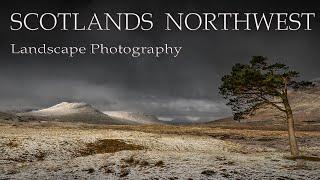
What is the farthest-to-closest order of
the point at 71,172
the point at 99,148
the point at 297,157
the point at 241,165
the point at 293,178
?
the point at 99,148 → the point at 297,157 → the point at 241,165 → the point at 71,172 → the point at 293,178

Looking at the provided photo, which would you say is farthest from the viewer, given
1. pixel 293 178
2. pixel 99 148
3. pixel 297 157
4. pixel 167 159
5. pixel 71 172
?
pixel 99 148

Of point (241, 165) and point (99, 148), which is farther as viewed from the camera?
point (99, 148)

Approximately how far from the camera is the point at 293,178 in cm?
3288

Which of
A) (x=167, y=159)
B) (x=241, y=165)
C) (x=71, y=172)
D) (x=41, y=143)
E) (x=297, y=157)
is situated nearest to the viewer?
(x=71, y=172)

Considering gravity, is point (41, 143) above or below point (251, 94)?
below

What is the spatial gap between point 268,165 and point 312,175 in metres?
5.51

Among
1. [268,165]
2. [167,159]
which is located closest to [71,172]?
[167,159]

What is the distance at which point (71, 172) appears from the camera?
35406 millimetres

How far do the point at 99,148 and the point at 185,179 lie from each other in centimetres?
2705

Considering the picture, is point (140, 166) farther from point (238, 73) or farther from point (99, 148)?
point (99, 148)

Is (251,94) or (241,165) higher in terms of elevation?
(251,94)

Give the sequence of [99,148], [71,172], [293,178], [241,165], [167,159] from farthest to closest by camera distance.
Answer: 1. [99,148]
2. [167,159]
3. [241,165]
4. [71,172]
5. [293,178]

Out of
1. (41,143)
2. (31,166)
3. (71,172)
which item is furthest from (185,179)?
(41,143)

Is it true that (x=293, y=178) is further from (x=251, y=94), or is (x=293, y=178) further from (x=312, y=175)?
(x=251, y=94)
